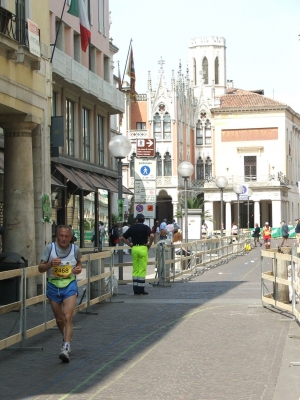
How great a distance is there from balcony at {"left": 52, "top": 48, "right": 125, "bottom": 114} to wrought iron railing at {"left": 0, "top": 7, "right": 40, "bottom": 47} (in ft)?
57.5

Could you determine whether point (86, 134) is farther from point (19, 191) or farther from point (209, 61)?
point (209, 61)

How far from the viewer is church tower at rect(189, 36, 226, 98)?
11394cm

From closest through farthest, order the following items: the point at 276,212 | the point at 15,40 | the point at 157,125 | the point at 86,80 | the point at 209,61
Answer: the point at 15,40
the point at 86,80
the point at 157,125
the point at 276,212
the point at 209,61

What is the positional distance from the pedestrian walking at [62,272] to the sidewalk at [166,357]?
2.05ft

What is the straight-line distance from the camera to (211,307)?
18141 mm

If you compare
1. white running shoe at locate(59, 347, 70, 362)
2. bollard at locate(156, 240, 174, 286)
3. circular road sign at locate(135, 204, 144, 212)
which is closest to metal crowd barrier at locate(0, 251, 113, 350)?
white running shoe at locate(59, 347, 70, 362)

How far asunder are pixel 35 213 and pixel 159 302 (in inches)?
132

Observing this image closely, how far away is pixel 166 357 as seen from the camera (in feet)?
38.2

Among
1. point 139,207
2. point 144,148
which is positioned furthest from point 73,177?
point 139,207

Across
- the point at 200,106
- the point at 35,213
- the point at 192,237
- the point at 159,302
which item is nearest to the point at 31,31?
the point at 35,213

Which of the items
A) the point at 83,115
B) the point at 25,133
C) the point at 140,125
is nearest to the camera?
the point at 25,133

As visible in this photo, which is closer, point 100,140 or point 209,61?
point 100,140

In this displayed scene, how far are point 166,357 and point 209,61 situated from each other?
105 metres

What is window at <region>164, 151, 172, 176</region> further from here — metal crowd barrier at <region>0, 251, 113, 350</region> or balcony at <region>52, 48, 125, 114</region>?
metal crowd barrier at <region>0, 251, 113, 350</region>
